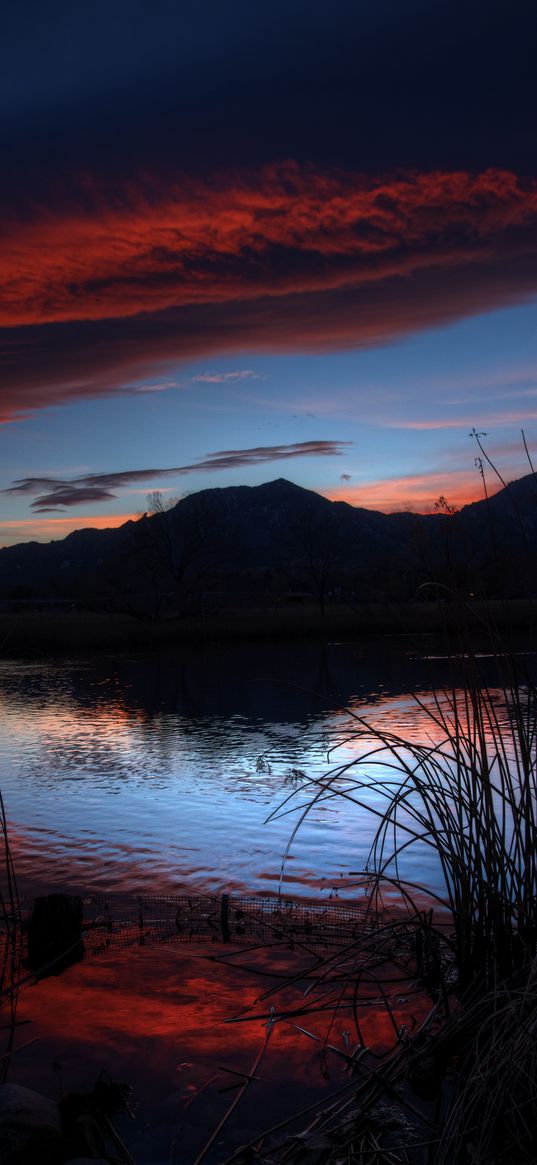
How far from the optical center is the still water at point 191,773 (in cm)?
711

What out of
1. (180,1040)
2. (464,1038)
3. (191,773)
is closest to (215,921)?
(180,1040)

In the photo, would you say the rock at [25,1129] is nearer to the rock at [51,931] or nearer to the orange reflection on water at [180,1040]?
the orange reflection on water at [180,1040]

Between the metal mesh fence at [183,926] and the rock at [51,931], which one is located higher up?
the rock at [51,931]

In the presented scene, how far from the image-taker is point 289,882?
22.0ft

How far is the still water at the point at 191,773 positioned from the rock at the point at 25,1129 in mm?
1354

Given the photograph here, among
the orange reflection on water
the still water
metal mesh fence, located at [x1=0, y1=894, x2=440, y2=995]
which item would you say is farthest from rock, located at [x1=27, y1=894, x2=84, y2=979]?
the still water

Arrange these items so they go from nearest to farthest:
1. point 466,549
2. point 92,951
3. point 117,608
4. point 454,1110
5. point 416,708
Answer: point 454,1110, point 466,549, point 92,951, point 416,708, point 117,608

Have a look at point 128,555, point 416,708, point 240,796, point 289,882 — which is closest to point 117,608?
point 128,555

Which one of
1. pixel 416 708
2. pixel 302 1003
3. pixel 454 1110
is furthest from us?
pixel 416 708

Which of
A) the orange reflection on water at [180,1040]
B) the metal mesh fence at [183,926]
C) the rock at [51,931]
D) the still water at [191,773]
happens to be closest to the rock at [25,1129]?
the orange reflection on water at [180,1040]

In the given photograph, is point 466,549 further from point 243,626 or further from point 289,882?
point 243,626

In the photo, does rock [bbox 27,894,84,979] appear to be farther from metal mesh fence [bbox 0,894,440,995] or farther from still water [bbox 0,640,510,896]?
still water [bbox 0,640,510,896]

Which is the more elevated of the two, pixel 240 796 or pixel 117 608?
pixel 117 608

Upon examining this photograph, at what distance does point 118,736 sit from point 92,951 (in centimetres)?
1081
